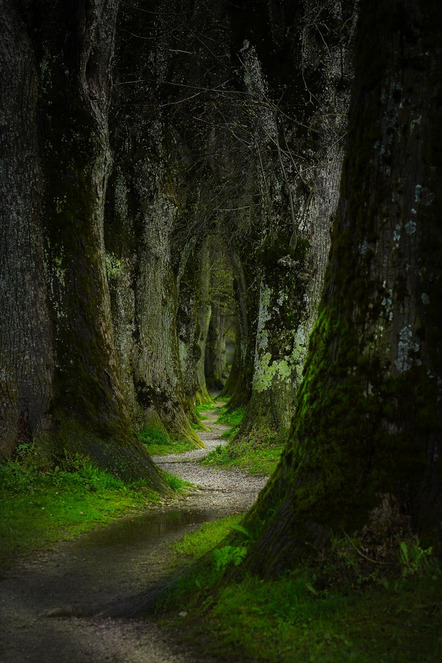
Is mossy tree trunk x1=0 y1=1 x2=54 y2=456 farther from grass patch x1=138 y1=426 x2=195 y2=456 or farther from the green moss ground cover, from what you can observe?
grass patch x1=138 y1=426 x2=195 y2=456

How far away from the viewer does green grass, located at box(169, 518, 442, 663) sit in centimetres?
263

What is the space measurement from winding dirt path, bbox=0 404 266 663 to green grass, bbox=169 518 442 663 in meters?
0.25

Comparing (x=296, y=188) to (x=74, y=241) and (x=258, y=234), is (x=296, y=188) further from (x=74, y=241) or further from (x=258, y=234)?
(x=258, y=234)

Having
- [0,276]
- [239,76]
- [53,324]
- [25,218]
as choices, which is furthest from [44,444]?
[239,76]

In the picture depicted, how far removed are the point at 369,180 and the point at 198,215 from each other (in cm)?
1361

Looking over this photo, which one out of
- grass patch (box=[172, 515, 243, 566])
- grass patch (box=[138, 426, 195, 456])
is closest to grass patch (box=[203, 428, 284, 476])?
grass patch (box=[138, 426, 195, 456])

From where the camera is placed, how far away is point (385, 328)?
11.1 feet

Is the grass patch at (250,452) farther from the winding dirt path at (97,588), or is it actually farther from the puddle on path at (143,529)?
the puddle on path at (143,529)

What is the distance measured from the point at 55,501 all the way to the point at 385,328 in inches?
183

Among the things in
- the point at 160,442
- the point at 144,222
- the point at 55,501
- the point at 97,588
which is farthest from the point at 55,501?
the point at 144,222

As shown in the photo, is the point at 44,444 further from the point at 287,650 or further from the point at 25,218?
the point at 287,650

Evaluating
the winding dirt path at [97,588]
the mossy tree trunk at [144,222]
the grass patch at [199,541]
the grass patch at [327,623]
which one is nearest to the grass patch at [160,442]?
the mossy tree trunk at [144,222]

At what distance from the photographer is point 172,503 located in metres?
7.61

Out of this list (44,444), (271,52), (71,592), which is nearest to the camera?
(71,592)
